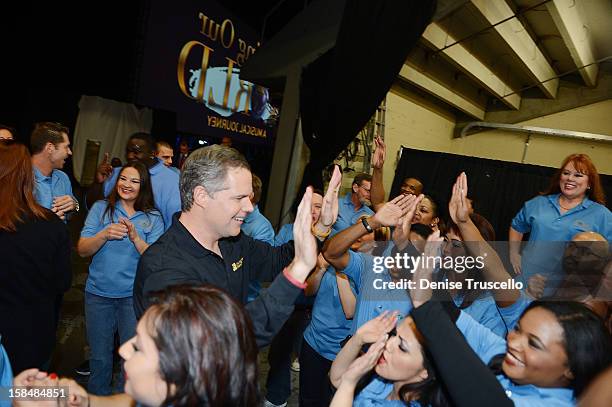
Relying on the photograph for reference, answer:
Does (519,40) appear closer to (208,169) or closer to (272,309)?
(208,169)

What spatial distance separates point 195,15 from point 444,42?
3649 millimetres

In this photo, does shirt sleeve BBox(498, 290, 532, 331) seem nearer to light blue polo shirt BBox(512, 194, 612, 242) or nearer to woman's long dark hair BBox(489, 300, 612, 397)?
woman's long dark hair BBox(489, 300, 612, 397)

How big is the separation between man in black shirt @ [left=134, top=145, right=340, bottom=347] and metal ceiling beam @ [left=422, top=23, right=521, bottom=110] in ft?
14.0

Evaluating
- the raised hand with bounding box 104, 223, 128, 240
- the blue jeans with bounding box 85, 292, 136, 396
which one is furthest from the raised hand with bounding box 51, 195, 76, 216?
the blue jeans with bounding box 85, 292, 136, 396

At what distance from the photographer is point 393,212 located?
1.88m

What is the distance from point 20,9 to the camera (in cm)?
419

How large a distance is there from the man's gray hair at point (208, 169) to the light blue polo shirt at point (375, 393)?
876 millimetres

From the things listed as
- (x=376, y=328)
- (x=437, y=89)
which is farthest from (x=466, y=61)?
(x=376, y=328)

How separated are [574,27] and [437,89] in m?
1.99

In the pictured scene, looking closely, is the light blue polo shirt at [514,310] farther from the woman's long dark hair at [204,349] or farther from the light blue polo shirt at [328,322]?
the woman's long dark hair at [204,349]

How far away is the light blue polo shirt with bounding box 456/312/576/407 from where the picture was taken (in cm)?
103

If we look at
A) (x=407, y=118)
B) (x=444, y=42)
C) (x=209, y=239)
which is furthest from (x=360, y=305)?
(x=407, y=118)

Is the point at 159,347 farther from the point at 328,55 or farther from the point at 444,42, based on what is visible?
the point at 444,42

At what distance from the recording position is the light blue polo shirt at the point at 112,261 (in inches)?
91.7
